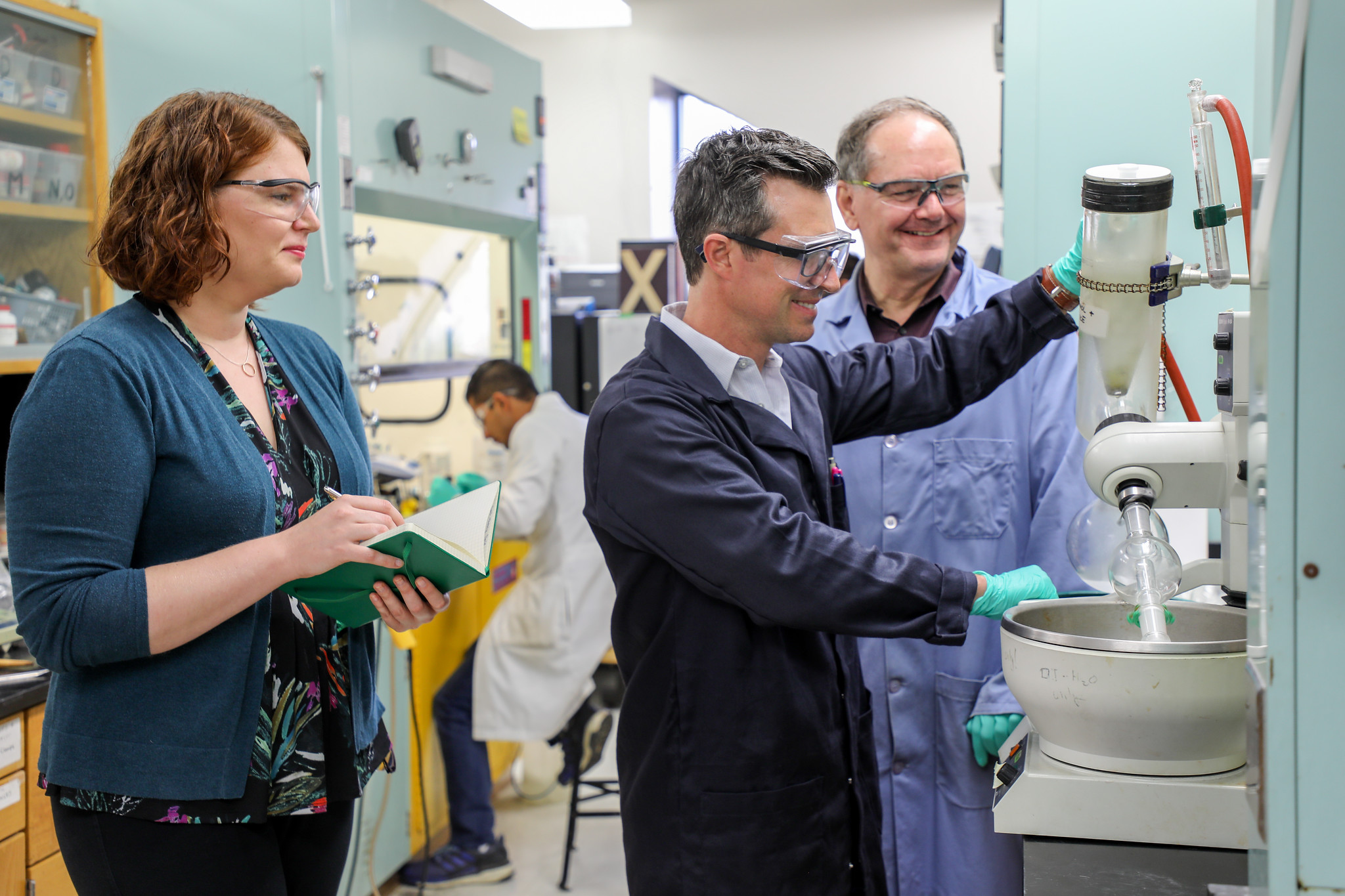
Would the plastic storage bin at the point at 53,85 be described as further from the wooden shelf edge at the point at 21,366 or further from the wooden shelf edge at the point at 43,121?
the wooden shelf edge at the point at 21,366

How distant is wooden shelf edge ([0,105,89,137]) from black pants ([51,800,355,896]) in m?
1.41

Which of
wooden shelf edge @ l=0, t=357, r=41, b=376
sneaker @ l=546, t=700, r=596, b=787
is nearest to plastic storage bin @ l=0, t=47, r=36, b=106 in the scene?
wooden shelf edge @ l=0, t=357, r=41, b=376

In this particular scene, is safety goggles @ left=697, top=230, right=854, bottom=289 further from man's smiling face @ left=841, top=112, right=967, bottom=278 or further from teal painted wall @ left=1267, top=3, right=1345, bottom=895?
teal painted wall @ left=1267, top=3, right=1345, bottom=895

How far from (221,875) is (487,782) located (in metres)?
2.12

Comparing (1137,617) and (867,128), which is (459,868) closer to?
(867,128)

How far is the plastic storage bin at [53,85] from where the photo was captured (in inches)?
78.9

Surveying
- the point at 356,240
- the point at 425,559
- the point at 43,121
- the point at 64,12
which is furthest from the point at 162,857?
the point at 356,240

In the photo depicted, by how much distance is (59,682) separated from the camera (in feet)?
3.79

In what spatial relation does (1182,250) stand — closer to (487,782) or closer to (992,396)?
(992,396)

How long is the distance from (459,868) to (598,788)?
69 cm

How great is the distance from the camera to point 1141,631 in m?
1.00

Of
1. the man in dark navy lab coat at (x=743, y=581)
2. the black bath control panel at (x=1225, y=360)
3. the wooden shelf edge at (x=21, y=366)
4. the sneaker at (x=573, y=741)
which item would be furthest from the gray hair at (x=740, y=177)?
the sneaker at (x=573, y=741)

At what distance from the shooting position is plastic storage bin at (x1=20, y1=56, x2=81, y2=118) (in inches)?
78.9

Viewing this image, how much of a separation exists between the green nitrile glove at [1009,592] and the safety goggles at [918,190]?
2.44 ft
